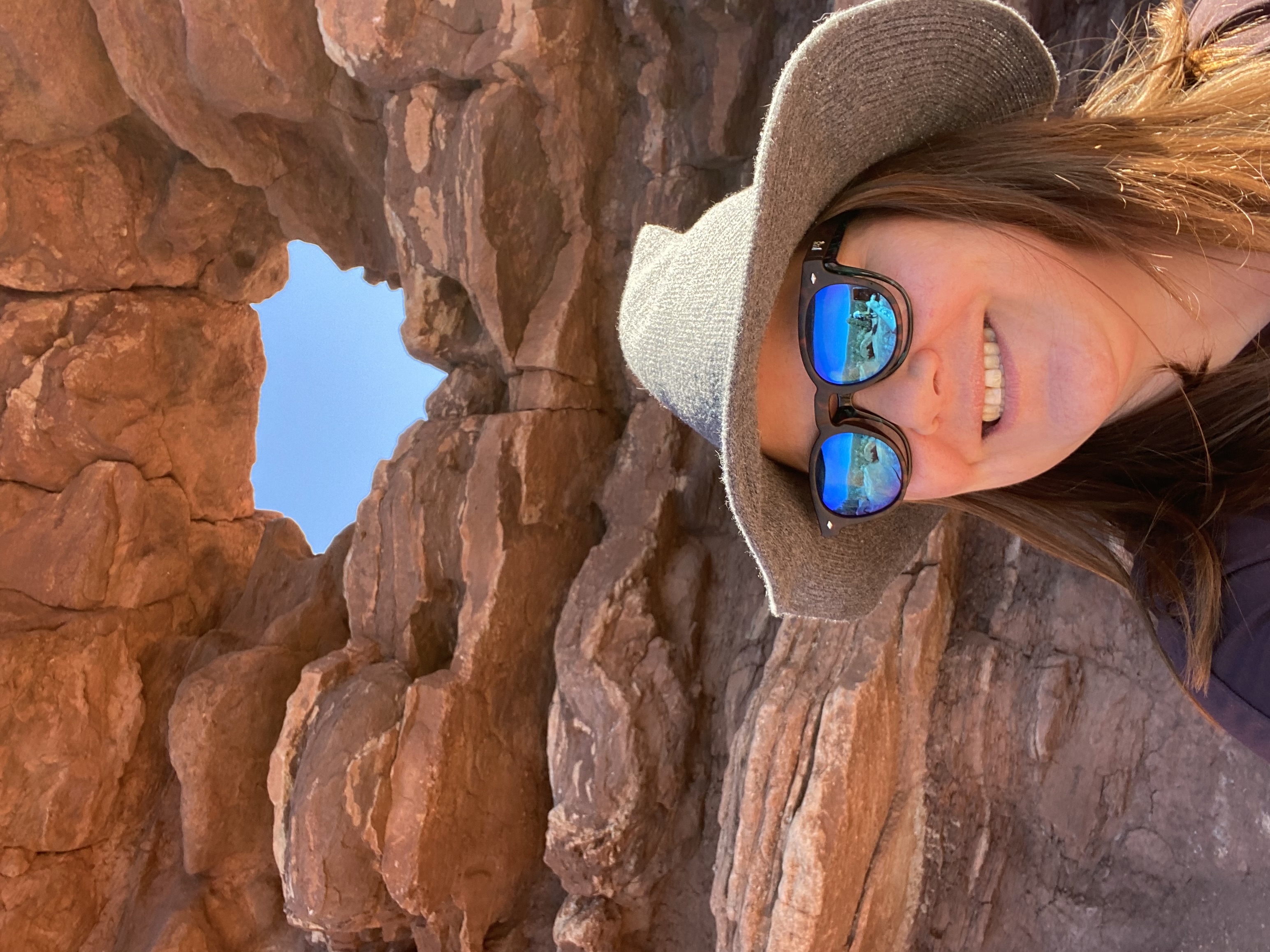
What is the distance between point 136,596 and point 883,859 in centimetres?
340

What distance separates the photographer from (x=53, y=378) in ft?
12.5

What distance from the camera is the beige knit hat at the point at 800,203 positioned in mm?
1298

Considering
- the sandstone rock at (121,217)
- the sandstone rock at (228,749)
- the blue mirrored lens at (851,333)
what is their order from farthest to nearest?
the sandstone rock at (121,217) < the sandstone rock at (228,749) < the blue mirrored lens at (851,333)

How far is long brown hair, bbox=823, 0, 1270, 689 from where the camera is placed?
1.38m

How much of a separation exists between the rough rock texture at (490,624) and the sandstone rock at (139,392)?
20mm

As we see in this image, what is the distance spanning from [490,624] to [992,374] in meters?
2.22

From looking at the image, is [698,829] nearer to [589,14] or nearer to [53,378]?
[589,14]

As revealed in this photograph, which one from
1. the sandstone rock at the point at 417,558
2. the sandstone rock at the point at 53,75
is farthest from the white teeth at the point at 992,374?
the sandstone rock at the point at 53,75

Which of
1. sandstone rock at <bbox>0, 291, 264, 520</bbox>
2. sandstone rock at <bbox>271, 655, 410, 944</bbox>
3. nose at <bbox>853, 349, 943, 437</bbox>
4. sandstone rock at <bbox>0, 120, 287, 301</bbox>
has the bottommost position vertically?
sandstone rock at <bbox>271, 655, 410, 944</bbox>

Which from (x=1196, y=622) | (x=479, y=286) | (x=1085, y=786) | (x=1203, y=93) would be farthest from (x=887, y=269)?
(x=479, y=286)

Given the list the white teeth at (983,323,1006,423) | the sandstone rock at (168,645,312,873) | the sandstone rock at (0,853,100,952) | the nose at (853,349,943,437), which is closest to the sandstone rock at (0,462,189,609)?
the sandstone rock at (168,645,312,873)

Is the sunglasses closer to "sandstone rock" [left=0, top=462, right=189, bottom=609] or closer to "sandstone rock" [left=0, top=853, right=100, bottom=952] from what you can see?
"sandstone rock" [left=0, top=462, right=189, bottom=609]

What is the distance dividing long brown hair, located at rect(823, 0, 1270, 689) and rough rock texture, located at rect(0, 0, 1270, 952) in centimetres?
78

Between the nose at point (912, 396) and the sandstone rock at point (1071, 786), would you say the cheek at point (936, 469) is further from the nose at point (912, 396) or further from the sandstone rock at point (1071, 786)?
the sandstone rock at point (1071, 786)
